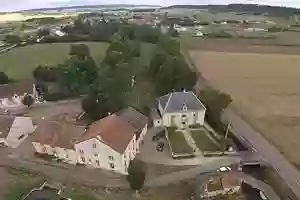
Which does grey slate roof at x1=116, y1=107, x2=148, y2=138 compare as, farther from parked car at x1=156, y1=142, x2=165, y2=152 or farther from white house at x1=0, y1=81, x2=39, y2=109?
white house at x1=0, y1=81, x2=39, y2=109

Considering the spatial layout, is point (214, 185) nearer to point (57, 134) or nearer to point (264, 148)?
point (264, 148)

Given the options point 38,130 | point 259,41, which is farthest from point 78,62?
point 259,41

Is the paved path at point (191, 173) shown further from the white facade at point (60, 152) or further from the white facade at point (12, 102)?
the white facade at point (12, 102)

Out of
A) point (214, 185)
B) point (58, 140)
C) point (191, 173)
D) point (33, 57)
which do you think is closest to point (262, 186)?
point (214, 185)

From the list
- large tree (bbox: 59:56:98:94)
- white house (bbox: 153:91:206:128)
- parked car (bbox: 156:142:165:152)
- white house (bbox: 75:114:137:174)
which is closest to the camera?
white house (bbox: 75:114:137:174)

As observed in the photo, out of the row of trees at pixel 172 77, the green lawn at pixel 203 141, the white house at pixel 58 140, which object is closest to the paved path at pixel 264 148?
the green lawn at pixel 203 141

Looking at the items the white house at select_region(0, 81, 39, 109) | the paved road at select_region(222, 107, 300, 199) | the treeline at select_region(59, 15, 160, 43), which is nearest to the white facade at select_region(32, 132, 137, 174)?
the white house at select_region(0, 81, 39, 109)

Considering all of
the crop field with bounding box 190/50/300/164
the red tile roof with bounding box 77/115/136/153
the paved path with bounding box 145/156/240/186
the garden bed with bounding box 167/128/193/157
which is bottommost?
the paved path with bounding box 145/156/240/186
